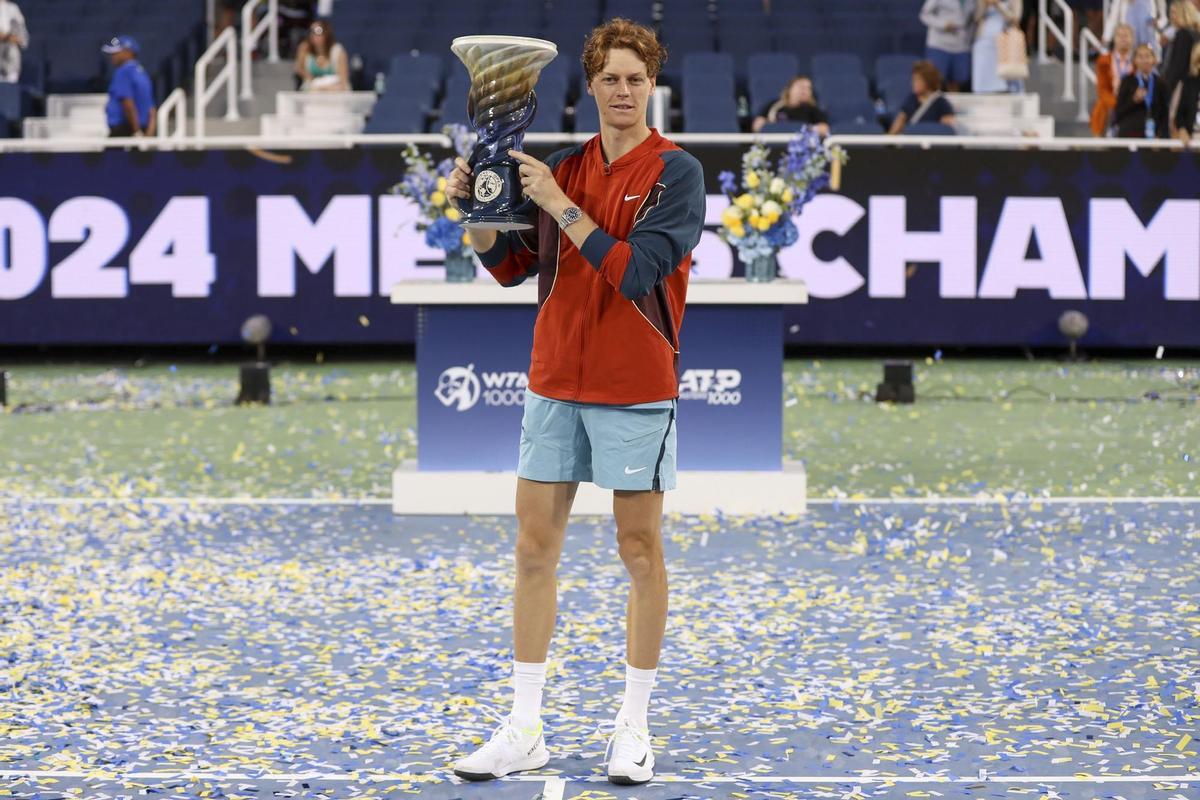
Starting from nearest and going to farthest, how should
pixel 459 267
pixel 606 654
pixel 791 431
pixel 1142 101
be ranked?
1. pixel 606 654
2. pixel 459 267
3. pixel 791 431
4. pixel 1142 101

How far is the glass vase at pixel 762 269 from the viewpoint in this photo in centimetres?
952

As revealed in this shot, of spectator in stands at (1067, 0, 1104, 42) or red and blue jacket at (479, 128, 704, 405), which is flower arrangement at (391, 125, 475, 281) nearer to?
red and blue jacket at (479, 128, 704, 405)

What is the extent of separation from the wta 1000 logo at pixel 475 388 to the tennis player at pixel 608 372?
14.2 ft

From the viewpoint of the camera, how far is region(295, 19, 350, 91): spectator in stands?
18.4 metres

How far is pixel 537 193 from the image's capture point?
4512 millimetres

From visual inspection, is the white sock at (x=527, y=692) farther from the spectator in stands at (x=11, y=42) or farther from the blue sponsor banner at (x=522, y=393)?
the spectator in stands at (x=11, y=42)

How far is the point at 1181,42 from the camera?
650 inches

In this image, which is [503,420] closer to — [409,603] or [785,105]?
[409,603]

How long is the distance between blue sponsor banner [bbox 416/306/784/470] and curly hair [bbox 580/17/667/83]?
463cm

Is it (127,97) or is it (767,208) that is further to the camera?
(127,97)

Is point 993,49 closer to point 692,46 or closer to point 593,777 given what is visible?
point 692,46

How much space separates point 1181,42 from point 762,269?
345 inches

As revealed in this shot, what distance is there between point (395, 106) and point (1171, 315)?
7.82m

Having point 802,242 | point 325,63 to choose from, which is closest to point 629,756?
point 802,242
